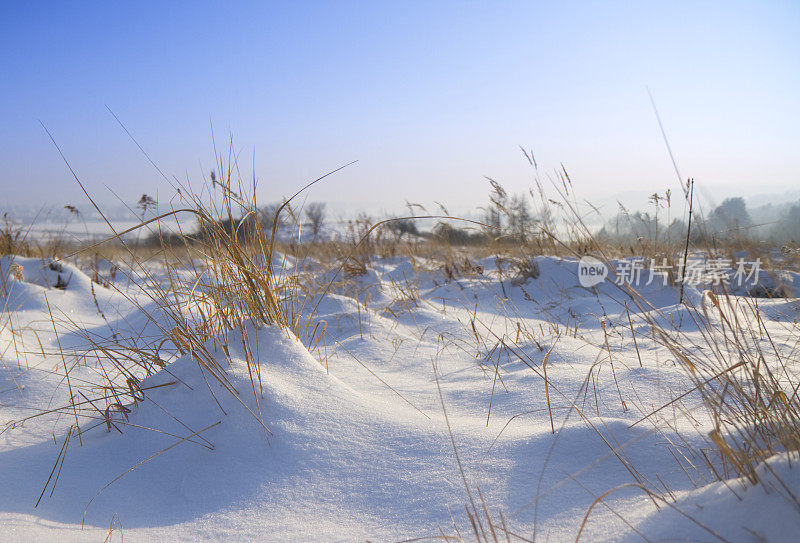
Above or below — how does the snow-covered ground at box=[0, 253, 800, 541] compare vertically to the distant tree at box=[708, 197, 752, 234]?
below

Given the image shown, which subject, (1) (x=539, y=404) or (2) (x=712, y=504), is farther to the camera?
(1) (x=539, y=404)

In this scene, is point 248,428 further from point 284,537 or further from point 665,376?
point 665,376

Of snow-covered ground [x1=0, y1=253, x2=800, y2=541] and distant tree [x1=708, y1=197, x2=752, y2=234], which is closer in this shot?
snow-covered ground [x1=0, y1=253, x2=800, y2=541]

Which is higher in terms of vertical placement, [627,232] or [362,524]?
[627,232]

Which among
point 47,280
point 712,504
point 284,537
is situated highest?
point 47,280

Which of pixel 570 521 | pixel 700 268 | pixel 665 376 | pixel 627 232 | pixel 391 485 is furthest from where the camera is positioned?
pixel 627 232

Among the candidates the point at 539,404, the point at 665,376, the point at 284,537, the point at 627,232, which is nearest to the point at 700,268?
the point at 627,232

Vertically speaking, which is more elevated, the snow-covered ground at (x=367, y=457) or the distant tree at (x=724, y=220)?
the distant tree at (x=724, y=220)

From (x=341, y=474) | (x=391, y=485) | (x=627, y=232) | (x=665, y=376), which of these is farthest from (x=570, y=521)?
(x=627, y=232)

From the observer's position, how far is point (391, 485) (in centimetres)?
93

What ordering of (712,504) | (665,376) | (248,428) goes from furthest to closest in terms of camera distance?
(665,376)
(248,428)
(712,504)

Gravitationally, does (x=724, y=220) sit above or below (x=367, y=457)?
above

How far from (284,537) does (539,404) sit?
0.72 meters

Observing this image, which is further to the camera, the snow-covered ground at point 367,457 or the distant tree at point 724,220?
the distant tree at point 724,220
